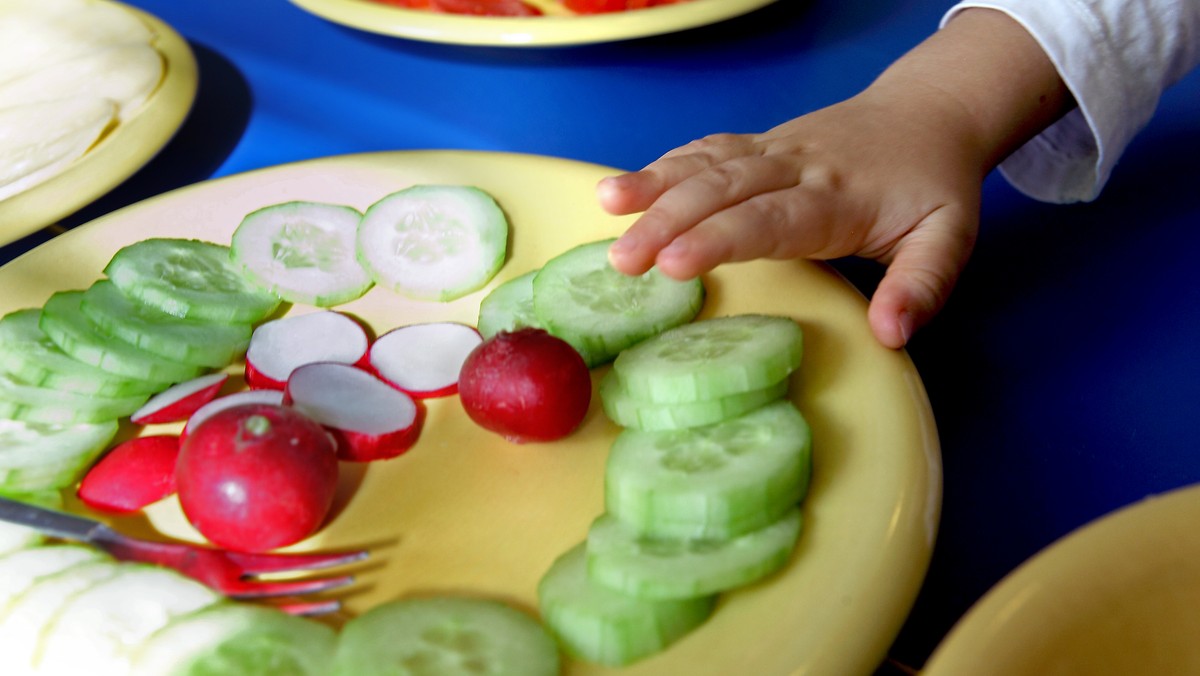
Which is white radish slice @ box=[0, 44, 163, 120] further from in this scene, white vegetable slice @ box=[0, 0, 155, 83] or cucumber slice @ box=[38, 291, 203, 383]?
cucumber slice @ box=[38, 291, 203, 383]

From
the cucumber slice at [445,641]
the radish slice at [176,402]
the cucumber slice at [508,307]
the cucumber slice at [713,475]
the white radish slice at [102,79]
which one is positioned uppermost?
the white radish slice at [102,79]

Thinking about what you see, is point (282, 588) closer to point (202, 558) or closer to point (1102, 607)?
point (202, 558)

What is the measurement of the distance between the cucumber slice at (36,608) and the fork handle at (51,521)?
2 cm

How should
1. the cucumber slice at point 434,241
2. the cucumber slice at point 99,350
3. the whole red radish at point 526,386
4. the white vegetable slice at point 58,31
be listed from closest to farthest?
the whole red radish at point 526,386, the cucumber slice at point 99,350, the cucumber slice at point 434,241, the white vegetable slice at point 58,31

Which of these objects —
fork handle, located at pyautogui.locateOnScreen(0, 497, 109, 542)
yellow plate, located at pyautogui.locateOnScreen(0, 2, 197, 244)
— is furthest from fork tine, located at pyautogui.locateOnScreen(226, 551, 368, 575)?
yellow plate, located at pyautogui.locateOnScreen(0, 2, 197, 244)

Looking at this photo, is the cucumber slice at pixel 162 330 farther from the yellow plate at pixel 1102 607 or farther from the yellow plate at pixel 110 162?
the yellow plate at pixel 1102 607

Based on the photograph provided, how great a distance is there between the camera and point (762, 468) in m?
0.75

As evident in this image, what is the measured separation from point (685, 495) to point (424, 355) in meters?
0.40

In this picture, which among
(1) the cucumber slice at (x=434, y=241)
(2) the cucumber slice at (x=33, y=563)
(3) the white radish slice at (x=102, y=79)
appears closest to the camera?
(2) the cucumber slice at (x=33, y=563)

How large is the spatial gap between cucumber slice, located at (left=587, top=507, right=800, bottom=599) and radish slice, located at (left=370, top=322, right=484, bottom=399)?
0.31 meters

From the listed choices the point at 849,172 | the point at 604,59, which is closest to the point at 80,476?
the point at 849,172

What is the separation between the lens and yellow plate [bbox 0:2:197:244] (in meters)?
1.20

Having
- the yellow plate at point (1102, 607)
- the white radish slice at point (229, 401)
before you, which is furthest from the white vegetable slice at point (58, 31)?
the yellow plate at point (1102, 607)

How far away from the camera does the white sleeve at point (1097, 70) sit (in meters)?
1.22
